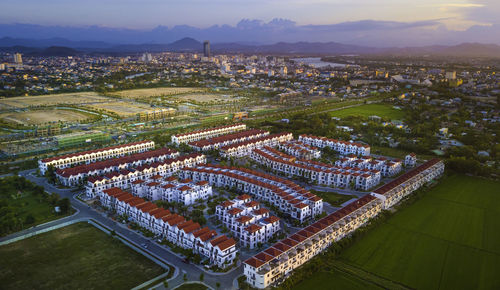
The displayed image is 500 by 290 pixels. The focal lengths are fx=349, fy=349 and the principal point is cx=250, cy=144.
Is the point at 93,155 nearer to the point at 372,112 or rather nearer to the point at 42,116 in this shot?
the point at 42,116

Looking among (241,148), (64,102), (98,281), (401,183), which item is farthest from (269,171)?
(64,102)

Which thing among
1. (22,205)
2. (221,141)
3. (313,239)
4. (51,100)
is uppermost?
(51,100)

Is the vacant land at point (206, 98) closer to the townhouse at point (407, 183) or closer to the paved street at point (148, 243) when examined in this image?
the paved street at point (148, 243)

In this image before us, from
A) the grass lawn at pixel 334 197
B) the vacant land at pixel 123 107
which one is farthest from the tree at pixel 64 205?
the vacant land at pixel 123 107

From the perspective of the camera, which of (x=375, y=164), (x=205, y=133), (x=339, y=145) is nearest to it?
(x=375, y=164)

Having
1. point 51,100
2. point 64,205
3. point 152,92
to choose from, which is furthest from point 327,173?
point 152,92

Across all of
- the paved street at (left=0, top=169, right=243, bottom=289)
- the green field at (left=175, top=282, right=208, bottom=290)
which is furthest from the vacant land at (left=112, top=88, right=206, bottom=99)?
the green field at (left=175, top=282, right=208, bottom=290)

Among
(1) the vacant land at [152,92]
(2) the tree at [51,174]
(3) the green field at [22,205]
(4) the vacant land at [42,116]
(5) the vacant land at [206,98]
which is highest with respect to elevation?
(1) the vacant land at [152,92]
